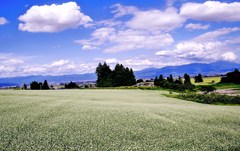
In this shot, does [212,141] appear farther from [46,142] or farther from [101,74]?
[101,74]

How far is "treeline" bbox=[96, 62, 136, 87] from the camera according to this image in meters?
140

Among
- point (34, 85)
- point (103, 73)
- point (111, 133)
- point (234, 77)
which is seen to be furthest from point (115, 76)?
point (111, 133)

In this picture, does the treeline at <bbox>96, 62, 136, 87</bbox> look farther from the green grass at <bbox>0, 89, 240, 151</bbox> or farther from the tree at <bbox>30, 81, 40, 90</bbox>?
the green grass at <bbox>0, 89, 240, 151</bbox>

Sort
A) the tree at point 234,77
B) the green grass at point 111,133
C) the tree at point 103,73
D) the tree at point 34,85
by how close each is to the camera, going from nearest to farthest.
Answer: the green grass at point 111,133, the tree at point 234,77, the tree at point 34,85, the tree at point 103,73

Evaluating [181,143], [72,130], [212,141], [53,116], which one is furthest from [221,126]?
Result: [53,116]

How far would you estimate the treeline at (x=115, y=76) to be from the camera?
458ft

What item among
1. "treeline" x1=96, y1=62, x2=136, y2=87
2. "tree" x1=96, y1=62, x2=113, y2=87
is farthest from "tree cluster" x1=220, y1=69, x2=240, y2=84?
"tree" x1=96, y1=62, x2=113, y2=87

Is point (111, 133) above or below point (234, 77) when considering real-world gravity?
below

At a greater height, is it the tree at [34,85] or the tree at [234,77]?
the tree at [34,85]

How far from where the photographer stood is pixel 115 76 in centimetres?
14162

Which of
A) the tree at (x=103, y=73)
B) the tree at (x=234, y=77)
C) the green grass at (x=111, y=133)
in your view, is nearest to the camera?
the green grass at (x=111, y=133)

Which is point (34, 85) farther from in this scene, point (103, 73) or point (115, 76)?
point (115, 76)

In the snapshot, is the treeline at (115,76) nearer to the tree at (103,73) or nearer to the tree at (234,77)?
the tree at (103,73)

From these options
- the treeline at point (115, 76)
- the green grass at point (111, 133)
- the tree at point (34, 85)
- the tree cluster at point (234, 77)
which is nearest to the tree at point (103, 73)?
the treeline at point (115, 76)
